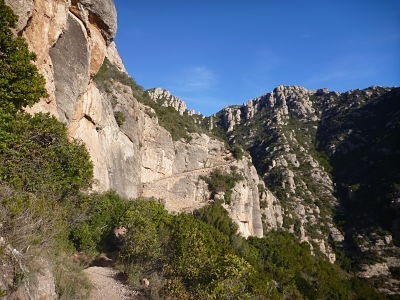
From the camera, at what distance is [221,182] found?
5341 cm

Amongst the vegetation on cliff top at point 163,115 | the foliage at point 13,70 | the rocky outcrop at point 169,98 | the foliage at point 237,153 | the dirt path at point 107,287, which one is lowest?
the dirt path at point 107,287

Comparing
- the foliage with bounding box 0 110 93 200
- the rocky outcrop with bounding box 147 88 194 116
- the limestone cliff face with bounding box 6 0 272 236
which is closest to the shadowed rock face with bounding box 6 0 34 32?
the limestone cliff face with bounding box 6 0 272 236

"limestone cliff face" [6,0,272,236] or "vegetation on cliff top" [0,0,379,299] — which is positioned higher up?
"limestone cliff face" [6,0,272,236]

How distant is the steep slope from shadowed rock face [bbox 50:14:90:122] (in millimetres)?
Answer: 62431

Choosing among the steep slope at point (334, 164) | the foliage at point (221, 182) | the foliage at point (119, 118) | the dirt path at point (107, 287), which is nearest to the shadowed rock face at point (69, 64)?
the dirt path at point (107, 287)

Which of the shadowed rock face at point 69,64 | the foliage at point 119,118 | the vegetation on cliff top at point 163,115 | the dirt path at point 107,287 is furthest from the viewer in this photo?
the vegetation on cliff top at point 163,115

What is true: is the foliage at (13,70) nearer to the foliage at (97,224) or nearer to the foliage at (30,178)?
the foliage at (30,178)

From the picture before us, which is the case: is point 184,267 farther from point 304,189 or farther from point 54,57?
point 304,189

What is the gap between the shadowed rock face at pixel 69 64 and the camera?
21.2 meters

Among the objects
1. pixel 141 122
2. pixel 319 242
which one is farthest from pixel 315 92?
pixel 141 122

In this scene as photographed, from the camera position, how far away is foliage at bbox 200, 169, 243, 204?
5233cm

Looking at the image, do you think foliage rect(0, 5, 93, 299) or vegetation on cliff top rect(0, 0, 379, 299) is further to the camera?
vegetation on cliff top rect(0, 0, 379, 299)

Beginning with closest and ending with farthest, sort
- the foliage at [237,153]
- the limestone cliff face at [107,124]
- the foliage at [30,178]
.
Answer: the foliage at [30,178]
the limestone cliff face at [107,124]
the foliage at [237,153]

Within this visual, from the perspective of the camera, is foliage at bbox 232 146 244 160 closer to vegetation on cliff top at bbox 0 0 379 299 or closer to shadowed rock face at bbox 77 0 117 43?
vegetation on cliff top at bbox 0 0 379 299
